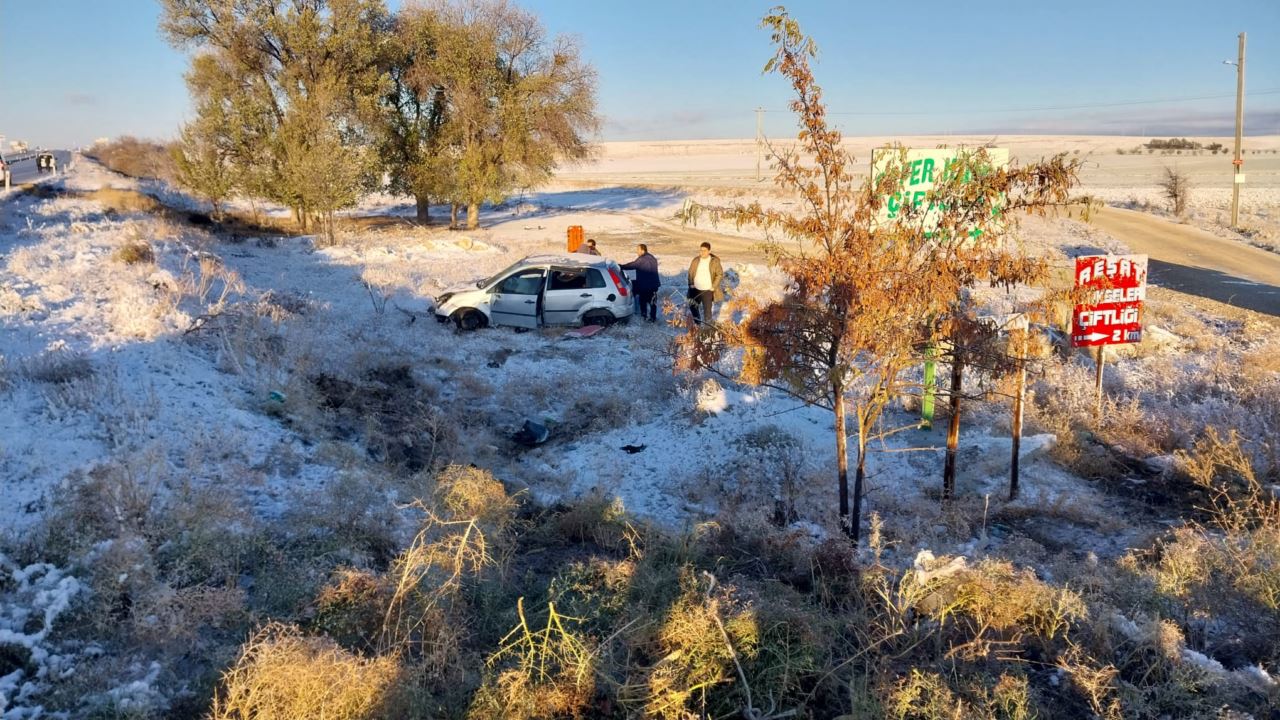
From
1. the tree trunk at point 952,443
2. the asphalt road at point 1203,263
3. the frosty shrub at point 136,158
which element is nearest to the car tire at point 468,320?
the tree trunk at point 952,443

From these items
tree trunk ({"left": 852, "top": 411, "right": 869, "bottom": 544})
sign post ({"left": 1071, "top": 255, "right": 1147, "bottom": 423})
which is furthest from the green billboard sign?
sign post ({"left": 1071, "top": 255, "right": 1147, "bottom": 423})

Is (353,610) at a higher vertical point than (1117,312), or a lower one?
lower

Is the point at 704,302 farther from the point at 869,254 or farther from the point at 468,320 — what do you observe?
the point at 869,254

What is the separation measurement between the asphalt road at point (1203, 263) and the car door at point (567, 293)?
1211 cm

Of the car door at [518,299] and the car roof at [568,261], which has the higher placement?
the car roof at [568,261]

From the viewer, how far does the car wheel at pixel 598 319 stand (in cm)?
1445

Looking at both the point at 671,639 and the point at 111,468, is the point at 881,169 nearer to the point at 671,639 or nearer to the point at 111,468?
the point at 671,639

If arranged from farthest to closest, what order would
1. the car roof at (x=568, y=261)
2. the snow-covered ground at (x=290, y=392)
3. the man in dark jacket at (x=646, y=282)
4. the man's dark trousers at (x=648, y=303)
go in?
the man's dark trousers at (x=648, y=303), the man in dark jacket at (x=646, y=282), the car roof at (x=568, y=261), the snow-covered ground at (x=290, y=392)

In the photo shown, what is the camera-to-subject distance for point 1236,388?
32.2ft

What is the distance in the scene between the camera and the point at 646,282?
1512cm

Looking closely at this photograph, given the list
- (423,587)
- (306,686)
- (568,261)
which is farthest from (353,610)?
(568,261)

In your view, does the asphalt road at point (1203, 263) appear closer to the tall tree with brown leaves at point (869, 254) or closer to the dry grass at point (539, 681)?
the tall tree with brown leaves at point (869, 254)

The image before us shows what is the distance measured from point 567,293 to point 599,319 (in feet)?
2.37

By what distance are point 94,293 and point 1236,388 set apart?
573 inches
